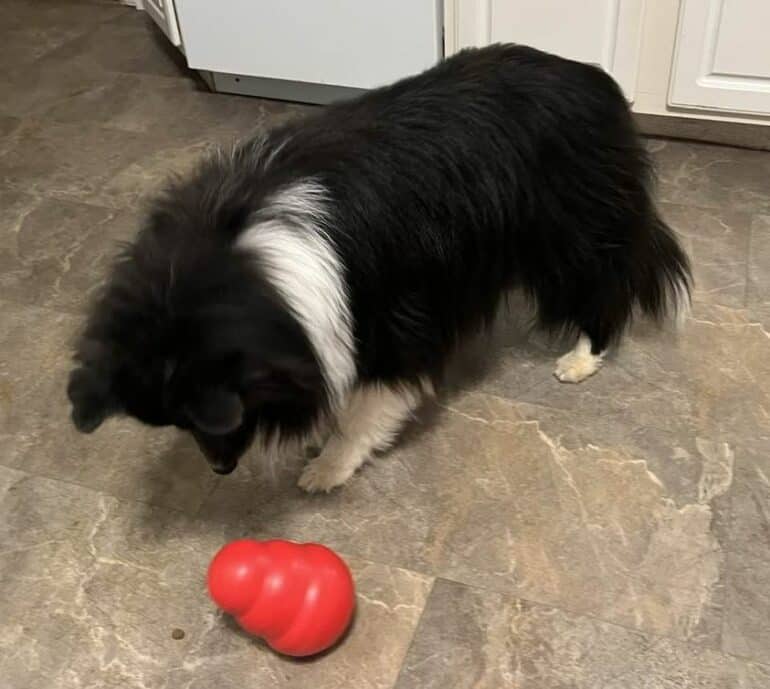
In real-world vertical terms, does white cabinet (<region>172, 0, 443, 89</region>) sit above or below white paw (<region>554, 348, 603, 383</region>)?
above

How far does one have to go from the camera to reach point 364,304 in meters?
1.54

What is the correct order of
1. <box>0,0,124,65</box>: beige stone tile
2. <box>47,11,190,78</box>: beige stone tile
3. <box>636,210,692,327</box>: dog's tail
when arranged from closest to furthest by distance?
<box>636,210,692,327</box>: dog's tail → <box>47,11,190,78</box>: beige stone tile → <box>0,0,124,65</box>: beige stone tile

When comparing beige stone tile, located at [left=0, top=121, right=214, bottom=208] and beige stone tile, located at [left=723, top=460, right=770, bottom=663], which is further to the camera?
beige stone tile, located at [left=0, top=121, right=214, bottom=208]

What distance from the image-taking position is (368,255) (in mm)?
1521

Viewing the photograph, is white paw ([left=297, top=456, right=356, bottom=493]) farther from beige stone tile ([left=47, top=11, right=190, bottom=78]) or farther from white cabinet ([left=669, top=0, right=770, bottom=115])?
beige stone tile ([left=47, top=11, right=190, bottom=78])

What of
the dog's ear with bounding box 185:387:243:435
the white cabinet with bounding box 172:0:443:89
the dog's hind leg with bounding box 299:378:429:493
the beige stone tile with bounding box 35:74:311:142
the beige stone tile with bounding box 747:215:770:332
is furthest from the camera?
the beige stone tile with bounding box 35:74:311:142

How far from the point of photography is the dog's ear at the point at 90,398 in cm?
134

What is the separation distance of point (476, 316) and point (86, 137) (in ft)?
5.88

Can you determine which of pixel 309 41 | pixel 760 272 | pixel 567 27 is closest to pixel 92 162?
Answer: pixel 309 41

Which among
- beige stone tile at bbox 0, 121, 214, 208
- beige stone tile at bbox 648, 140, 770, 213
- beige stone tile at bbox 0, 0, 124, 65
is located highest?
beige stone tile at bbox 0, 0, 124, 65

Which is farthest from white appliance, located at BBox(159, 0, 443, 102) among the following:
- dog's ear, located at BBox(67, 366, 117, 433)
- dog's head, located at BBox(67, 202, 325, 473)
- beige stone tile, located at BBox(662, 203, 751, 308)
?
dog's ear, located at BBox(67, 366, 117, 433)

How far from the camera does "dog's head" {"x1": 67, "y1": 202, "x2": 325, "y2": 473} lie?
1.28 m

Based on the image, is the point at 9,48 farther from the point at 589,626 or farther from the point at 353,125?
the point at 589,626

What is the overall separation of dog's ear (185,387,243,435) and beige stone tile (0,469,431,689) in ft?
1.73
